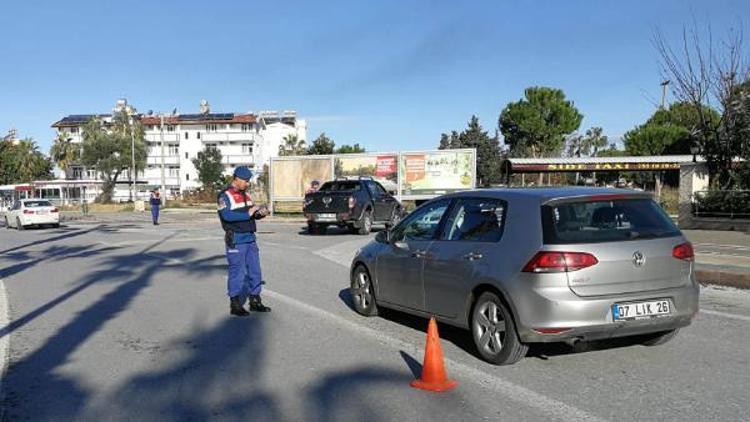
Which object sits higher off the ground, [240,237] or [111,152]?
[111,152]

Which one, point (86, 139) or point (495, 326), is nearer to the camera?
point (495, 326)

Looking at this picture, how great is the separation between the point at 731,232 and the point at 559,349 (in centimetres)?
1545

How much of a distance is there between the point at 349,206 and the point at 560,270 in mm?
15313

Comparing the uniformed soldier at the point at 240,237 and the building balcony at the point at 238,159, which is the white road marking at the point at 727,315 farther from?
the building balcony at the point at 238,159

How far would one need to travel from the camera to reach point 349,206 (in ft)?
67.4

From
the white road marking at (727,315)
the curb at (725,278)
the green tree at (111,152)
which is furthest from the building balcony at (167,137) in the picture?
the white road marking at (727,315)

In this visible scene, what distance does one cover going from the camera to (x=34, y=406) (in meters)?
5.00

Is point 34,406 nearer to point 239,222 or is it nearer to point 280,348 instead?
point 280,348

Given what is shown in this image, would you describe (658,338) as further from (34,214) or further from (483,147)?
(483,147)

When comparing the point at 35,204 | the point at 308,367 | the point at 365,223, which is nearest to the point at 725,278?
the point at 308,367

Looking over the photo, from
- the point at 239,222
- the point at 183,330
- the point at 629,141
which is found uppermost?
the point at 629,141

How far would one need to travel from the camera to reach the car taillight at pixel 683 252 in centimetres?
575

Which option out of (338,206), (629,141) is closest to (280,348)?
(338,206)

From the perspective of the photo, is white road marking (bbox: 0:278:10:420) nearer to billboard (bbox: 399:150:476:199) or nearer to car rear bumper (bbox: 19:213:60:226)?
car rear bumper (bbox: 19:213:60:226)
